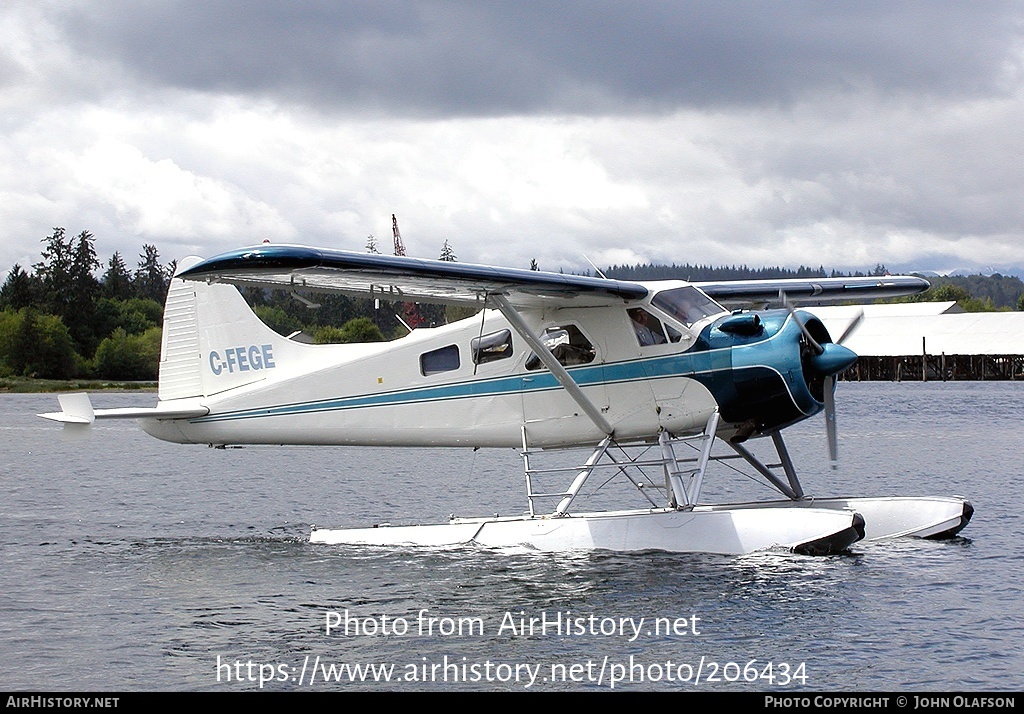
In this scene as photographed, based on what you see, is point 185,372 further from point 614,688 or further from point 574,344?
point 614,688

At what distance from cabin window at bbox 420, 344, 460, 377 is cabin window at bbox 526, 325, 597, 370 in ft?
3.33

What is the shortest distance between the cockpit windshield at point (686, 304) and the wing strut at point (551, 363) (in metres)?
1.22

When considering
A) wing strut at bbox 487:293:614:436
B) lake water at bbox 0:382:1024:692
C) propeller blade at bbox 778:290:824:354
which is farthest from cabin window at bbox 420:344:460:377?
propeller blade at bbox 778:290:824:354

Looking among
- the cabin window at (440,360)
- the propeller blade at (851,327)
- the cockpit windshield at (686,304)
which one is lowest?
the cabin window at (440,360)

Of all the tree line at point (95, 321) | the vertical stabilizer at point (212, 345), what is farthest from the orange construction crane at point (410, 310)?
the vertical stabilizer at point (212, 345)

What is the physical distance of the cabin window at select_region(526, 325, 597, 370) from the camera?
12.8 metres

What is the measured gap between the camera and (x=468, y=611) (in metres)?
10.4

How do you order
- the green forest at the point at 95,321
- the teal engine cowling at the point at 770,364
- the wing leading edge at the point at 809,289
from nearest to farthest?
1. the teal engine cowling at the point at 770,364
2. the wing leading edge at the point at 809,289
3. the green forest at the point at 95,321

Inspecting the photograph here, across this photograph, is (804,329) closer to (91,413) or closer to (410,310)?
(91,413)

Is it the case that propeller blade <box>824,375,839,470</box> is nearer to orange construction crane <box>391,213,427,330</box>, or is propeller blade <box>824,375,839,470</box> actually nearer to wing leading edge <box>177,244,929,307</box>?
wing leading edge <box>177,244,929,307</box>

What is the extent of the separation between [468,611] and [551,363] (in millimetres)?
3010

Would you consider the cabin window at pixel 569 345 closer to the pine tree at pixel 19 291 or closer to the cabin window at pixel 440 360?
the cabin window at pixel 440 360

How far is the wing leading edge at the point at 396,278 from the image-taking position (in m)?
9.90

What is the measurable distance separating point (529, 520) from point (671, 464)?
1632 millimetres
